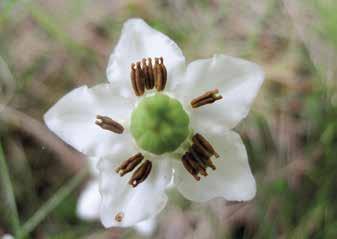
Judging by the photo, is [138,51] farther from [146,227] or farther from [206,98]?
[146,227]

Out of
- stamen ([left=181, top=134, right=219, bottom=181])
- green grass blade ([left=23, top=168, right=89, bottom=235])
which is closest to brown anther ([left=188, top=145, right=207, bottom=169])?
stamen ([left=181, top=134, right=219, bottom=181])

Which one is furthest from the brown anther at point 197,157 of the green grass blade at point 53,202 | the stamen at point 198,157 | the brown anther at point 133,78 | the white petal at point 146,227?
the green grass blade at point 53,202

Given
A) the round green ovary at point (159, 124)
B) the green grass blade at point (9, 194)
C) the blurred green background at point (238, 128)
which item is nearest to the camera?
the round green ovary at point (159, 124)

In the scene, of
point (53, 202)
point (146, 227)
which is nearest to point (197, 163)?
point (146, 227)

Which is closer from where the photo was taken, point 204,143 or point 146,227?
point 204,143

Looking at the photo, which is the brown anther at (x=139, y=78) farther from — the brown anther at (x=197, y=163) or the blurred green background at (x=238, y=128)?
the blurred green background at (x=238, y=128)

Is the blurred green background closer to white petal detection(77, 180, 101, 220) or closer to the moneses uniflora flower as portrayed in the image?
white petal detection(77, 180, 101, 220)

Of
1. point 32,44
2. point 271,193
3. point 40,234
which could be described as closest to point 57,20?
point 32,44
